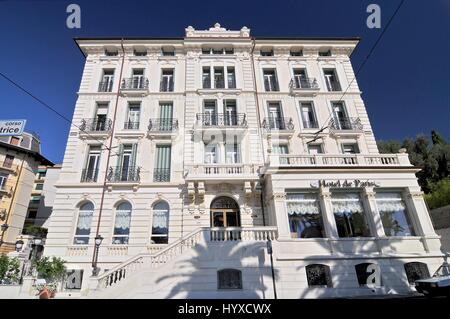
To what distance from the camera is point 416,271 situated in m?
9.77

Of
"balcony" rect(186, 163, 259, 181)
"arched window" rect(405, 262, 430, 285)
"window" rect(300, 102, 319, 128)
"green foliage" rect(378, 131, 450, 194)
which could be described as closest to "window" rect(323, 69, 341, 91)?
"window" rect(300, 102, 319, 128)

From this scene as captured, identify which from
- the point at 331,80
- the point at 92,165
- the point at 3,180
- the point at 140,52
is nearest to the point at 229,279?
the point at 92,165

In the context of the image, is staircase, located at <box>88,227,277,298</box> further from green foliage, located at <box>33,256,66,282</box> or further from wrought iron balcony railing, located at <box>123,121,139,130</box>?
wrought iron balcony railing, located at <box>123,121,139,130</box>

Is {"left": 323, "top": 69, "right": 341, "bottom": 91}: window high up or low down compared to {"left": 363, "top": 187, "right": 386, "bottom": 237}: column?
up

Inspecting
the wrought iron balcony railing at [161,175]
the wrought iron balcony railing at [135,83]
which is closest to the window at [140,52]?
the wrought iron balcony railing at [135,83]

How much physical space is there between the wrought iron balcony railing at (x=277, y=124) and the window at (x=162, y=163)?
5827 millimetres

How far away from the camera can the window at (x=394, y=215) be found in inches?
418

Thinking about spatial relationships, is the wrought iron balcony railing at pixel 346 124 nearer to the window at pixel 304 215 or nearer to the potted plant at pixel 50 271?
the window at pixel 304 215

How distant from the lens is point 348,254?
32.0 ft

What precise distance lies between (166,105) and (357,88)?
1239cm

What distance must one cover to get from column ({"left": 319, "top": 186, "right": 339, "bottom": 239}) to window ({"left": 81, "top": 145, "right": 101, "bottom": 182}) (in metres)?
11.5

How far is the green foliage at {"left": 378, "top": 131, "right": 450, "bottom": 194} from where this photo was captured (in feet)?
50.7
